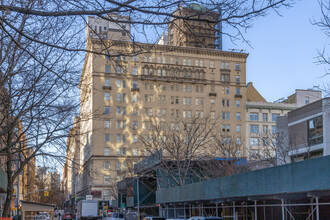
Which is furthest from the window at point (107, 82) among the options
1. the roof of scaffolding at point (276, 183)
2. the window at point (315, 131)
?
the roof of scaffolding at point (276, 183)

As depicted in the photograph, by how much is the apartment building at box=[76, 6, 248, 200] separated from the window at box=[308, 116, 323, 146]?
2270 inches

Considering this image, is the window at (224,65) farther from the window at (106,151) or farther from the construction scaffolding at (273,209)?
the construction scaffolding at (273,209)

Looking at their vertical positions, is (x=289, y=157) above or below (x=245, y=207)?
above

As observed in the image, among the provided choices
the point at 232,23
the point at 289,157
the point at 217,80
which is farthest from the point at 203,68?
the point at 232,23

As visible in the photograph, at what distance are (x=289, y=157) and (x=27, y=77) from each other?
33772mm

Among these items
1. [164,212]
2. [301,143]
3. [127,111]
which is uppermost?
[127,111]

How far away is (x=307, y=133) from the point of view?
142ft

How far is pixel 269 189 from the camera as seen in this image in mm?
20516

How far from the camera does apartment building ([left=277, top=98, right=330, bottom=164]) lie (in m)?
40.8

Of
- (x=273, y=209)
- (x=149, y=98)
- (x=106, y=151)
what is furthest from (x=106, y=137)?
(x=273, y=209)

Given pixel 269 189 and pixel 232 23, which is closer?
pixel 232 23

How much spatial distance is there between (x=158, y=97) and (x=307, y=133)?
65608mm

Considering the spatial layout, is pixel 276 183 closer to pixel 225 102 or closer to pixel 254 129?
pixel 225 102

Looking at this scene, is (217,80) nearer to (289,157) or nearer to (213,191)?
(289,157)
